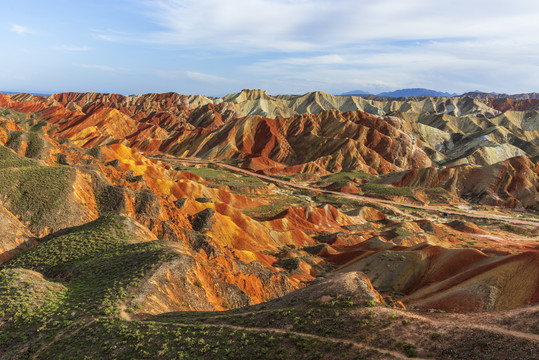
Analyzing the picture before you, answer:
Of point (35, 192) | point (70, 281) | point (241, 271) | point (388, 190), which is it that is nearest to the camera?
point (70, 281)

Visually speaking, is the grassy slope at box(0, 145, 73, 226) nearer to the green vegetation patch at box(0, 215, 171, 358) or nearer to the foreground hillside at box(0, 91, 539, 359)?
the foreground hillside at box(0, 91, 539, 359)

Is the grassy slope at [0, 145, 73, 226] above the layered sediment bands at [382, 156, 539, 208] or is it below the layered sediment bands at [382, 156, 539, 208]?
above

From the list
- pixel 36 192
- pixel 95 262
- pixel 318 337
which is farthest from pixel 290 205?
pixel 318 337

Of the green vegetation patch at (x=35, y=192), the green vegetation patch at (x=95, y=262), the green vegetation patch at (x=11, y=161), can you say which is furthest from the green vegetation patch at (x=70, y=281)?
the green vegetation patch at (x=11, y=161)

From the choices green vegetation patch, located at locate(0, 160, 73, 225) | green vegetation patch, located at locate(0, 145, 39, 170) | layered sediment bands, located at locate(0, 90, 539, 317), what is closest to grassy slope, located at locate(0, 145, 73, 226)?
green vegetation patch, located at locate(0, 160, 73, 225)

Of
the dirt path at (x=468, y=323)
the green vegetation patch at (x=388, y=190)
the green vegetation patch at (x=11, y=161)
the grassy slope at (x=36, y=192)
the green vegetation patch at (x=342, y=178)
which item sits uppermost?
→ the green vegetation patch at (x=11, y=161)

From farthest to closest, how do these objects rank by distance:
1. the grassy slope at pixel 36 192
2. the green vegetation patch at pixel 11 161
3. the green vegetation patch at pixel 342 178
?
the green vegetation patch at pixel 342 178 → the green vegetation patch at pixel 11 161 → the grassy slope at pixel 36 192

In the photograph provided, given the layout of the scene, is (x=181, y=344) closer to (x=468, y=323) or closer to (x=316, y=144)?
(x=468, y=323)

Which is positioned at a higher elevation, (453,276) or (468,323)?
(468,323)

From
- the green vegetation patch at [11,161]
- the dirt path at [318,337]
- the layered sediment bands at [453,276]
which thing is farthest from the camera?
the green vegetation patch at [11,161]

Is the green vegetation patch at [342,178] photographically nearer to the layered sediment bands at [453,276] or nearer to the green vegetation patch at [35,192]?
the layered sediment bands at [453,276]

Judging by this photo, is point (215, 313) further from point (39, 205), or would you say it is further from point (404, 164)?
point (404, 164)

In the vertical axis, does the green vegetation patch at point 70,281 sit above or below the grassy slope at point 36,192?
below
